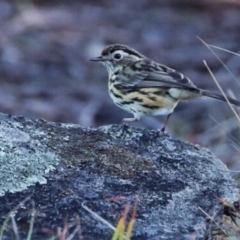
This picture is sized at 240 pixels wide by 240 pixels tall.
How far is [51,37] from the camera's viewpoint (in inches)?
543

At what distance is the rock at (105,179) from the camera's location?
5.38 meters

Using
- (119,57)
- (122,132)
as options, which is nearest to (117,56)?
(119,57)

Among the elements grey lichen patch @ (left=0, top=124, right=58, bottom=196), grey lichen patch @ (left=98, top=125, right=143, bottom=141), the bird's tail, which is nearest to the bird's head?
the bird's tail

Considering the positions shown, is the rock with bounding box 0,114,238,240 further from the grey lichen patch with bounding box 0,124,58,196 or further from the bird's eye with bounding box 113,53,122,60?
the bird's eye with bounding box 113,53,122,60

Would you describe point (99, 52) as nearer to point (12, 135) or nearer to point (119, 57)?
point (119, 57)

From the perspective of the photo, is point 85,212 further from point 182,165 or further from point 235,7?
point 235,7

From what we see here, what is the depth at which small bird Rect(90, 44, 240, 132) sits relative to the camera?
24.9ft

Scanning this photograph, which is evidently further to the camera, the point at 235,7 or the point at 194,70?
the point at 235,7

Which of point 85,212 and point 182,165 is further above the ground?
point 182,165

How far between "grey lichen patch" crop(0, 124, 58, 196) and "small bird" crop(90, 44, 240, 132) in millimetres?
1490

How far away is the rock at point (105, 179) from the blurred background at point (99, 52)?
449 centimetres

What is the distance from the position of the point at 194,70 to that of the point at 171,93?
5.46 meters

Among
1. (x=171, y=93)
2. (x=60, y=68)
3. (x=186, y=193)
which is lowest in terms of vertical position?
(x=186, y=193)

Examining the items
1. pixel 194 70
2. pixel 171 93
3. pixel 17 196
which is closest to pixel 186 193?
pixel 17 196
